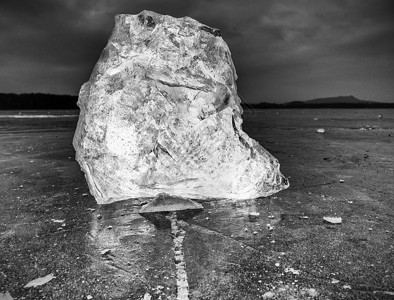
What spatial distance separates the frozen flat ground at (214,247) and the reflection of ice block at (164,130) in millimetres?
327

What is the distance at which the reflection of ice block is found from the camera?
417 centimetres

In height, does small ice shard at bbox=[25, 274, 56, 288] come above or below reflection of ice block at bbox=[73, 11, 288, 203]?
below

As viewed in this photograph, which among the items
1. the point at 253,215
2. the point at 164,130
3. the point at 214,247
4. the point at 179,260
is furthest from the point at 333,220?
the point at 164,130

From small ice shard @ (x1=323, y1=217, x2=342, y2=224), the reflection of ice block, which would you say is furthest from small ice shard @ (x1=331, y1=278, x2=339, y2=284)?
the reflection of ice block

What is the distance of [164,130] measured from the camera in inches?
167

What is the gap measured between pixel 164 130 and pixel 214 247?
2.02 meters

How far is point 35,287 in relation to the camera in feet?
7.02

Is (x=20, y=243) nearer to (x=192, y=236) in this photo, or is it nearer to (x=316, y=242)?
(x=192, y=236)

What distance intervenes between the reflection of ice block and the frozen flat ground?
327 mm

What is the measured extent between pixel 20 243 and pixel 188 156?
2.26 m

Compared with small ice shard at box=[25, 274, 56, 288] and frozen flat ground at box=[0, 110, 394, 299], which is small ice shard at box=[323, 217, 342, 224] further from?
small ice shard at box=[25, 274, 56, 288]

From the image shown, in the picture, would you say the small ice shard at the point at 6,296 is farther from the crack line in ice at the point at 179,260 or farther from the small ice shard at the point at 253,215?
the small ice shard at the point at 253,215

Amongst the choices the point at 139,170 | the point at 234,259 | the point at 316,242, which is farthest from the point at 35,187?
the point at 316,242

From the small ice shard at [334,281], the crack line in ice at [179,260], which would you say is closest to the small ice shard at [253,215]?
the crack line in ice at [179,260]
